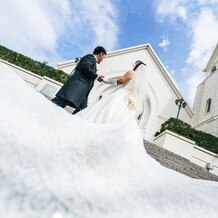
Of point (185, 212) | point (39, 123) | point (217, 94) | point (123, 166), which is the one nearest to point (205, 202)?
point (185, 212)

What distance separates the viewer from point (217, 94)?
717 inches

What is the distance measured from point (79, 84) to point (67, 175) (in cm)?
404

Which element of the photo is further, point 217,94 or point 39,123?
point 217,94

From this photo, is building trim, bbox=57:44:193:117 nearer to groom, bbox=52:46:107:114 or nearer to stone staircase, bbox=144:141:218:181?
stone staircase, bbox=144:141:218:181

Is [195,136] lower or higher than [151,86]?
lower

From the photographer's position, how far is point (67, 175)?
54 cm

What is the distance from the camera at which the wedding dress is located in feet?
1.53

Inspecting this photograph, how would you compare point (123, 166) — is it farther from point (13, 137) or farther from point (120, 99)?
point (120, 99)

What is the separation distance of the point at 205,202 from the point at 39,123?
1.45 feet

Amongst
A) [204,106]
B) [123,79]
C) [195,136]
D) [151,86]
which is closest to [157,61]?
[151,86]

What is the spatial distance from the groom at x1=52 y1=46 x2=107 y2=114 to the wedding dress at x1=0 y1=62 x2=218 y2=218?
3.67m

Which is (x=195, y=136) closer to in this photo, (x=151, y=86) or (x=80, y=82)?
(x=80, y=82)

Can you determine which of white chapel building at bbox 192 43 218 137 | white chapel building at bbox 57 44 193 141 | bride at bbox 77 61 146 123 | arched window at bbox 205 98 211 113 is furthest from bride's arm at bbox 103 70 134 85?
arched window at bbox 205 98 211 113

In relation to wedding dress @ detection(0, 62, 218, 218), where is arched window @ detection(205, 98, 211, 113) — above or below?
above
